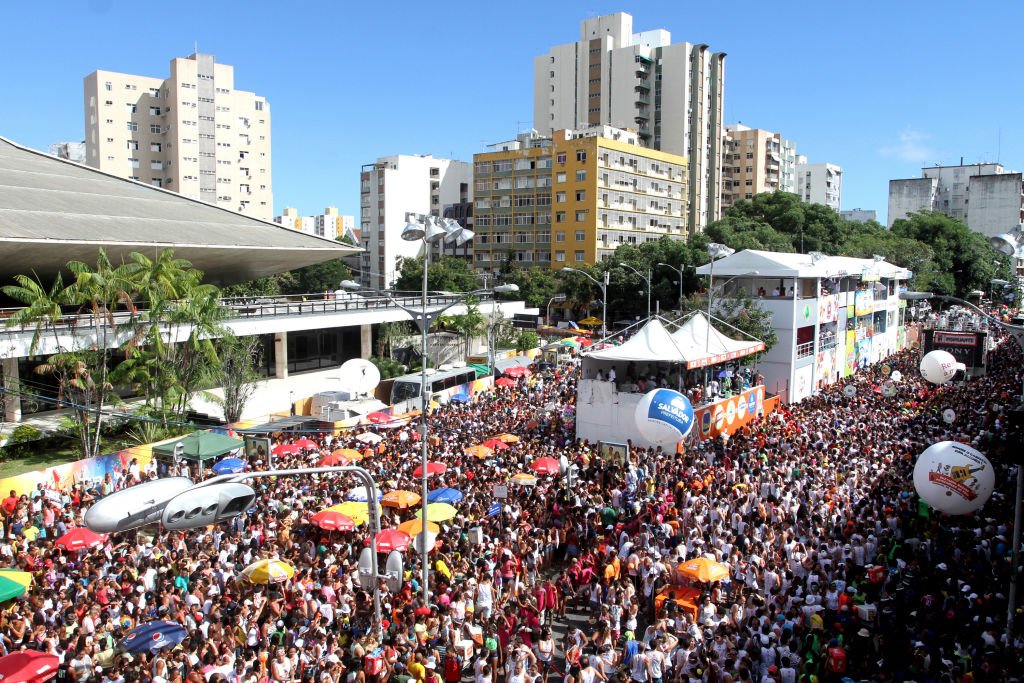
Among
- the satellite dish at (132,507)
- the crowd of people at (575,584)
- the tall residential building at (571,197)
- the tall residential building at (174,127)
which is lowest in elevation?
the crowd of people at (575,584)

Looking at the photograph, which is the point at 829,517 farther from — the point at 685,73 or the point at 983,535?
the point at 685,73

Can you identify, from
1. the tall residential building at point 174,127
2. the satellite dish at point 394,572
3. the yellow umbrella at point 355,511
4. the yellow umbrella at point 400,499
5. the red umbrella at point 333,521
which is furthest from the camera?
the tall residential building at point 174,127

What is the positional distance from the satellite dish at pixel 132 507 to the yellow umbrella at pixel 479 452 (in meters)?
12.8

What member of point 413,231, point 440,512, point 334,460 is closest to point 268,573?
point 440,512

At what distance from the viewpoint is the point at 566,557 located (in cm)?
1567

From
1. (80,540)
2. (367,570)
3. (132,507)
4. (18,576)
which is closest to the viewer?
(132,507)

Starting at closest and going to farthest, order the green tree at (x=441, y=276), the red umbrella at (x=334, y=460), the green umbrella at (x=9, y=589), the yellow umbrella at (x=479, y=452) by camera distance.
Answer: the green umbrella at (x=9, y=589)
the red umbrella at (x=334, y=460)
the yellow umbrella at (x=479, y=452)
the green tree at (x=441, y=276)

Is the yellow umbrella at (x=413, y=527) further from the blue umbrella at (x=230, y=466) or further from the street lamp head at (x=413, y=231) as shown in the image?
the blue umbrella at (x=230, y=466)

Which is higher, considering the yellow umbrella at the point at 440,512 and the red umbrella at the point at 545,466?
the red umbrella at the point at 545,466

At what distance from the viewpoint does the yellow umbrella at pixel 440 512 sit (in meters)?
15.5

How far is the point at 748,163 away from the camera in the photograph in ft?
336

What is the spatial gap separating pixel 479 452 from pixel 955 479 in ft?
36.4

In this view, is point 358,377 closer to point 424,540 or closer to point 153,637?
point 424,540

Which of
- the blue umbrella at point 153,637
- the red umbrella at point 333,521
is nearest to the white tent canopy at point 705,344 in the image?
the red umbrella at point 333,521
